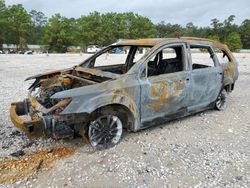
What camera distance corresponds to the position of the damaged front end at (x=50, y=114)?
3.65 m

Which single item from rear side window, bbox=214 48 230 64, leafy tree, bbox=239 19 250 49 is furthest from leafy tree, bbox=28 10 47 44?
rear side window, bbox=214 48 230 64

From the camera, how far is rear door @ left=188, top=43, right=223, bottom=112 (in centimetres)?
510

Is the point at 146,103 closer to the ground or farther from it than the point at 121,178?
farther from it

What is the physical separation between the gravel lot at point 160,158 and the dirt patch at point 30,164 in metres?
0.10

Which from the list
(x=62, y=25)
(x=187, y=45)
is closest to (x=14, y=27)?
(x=62, y=25)

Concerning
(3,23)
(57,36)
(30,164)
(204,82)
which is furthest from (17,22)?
(30,164)

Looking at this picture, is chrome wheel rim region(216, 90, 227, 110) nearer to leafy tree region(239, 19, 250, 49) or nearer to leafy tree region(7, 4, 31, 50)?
leafy tree region(7, 4, 31, 50)

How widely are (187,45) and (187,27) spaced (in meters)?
97.1

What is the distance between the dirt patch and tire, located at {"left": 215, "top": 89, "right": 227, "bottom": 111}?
11.7 feet

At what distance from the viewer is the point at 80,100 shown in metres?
3.69

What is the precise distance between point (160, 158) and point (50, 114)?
170 centimetres

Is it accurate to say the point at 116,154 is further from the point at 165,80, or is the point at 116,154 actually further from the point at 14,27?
the point at 14,27

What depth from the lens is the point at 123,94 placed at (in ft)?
13.4

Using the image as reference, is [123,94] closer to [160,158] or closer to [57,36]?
[160,158]
